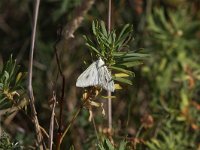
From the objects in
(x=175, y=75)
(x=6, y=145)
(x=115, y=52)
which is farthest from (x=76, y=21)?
(x=175, y=75)

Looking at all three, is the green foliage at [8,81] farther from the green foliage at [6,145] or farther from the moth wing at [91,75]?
the moth wing at [91,75]

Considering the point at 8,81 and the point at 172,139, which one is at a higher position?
the point at 8,81

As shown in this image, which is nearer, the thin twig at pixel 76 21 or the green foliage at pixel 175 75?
the thin twig at pixel 76 21

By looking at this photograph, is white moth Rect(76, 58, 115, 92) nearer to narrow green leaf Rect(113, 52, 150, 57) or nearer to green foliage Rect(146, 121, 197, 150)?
narrow green leaf Rect(113, 52, 150, 57)

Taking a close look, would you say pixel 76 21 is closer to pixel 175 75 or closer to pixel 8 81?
pixel 8 81

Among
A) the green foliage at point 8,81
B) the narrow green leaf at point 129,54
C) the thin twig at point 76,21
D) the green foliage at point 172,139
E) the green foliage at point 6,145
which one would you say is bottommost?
the green foliage at point 172,139

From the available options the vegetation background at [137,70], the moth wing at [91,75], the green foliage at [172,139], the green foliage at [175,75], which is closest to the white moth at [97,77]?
the moth wing at [91,75]

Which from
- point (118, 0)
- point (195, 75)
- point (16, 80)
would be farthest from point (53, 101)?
point (118, 0)
